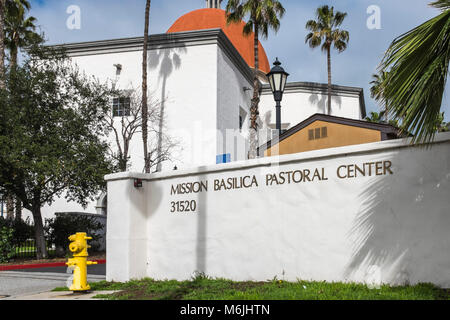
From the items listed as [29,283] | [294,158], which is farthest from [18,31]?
[294,158]

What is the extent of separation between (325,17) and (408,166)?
31247mm

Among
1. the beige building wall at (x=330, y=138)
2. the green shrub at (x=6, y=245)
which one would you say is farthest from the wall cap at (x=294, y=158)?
the green shrub at (x=6, y=245)

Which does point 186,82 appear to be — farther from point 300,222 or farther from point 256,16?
point 300,222

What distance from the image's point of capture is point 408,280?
21.3ft

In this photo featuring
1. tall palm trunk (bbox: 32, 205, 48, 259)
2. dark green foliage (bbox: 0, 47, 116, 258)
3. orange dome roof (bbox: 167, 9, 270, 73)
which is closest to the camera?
dark green foliage (bbox: 0, 47, 116, 258)

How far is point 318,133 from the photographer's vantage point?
15.4 meters

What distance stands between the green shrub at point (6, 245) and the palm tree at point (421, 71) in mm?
16716

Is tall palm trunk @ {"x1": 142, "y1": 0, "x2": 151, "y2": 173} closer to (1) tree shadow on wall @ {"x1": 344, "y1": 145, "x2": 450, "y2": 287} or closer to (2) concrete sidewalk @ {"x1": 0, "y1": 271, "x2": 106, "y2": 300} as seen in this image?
(2) concrete sidewalk @ {"x1": 0, "y1": 271, "x2": 106, "y2": 300}

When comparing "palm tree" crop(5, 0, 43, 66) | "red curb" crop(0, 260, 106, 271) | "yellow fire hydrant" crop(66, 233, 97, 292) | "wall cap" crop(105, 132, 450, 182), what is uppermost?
"palm tree" crop(5, 0, 43, 66)

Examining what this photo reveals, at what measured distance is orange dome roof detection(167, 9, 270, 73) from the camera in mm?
37344

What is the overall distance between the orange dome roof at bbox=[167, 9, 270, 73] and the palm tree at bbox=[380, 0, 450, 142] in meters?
32.2

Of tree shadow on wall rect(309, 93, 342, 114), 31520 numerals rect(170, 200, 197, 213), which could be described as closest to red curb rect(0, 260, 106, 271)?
31520 numerals rect(170, 200, 197, 213)
